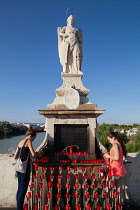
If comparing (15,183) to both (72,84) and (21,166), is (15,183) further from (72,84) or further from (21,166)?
(72,84)

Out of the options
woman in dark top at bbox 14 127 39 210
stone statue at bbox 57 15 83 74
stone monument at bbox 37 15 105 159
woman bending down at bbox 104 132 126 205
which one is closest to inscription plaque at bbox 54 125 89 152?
stone monument at bbox 37 15 105 159

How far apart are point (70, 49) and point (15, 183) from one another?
469 cm

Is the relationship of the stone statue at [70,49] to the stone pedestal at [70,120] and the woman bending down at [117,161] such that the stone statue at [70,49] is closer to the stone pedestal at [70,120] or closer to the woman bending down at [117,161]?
the stone pedestal at [70,120]

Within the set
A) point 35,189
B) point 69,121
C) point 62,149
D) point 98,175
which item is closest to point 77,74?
point 69,121

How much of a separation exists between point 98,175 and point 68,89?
2.83m

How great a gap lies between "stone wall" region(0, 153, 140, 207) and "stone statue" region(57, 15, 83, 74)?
3.59m

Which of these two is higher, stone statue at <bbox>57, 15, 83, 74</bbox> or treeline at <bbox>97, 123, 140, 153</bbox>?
stone statue at <bbox>57, 15, 83, 74</bbox>

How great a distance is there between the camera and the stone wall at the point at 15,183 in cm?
408

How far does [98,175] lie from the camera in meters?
3.80

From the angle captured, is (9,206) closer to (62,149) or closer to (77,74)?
(62,149)

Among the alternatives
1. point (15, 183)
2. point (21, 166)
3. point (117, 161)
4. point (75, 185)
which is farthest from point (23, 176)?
point (117, 161)

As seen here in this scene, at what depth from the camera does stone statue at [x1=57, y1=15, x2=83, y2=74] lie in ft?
20.0

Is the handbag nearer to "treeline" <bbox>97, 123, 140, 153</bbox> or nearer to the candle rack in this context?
the candle rack

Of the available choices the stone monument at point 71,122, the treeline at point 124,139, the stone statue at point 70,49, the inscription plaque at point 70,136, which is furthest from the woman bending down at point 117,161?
the treeline at point 124,139
